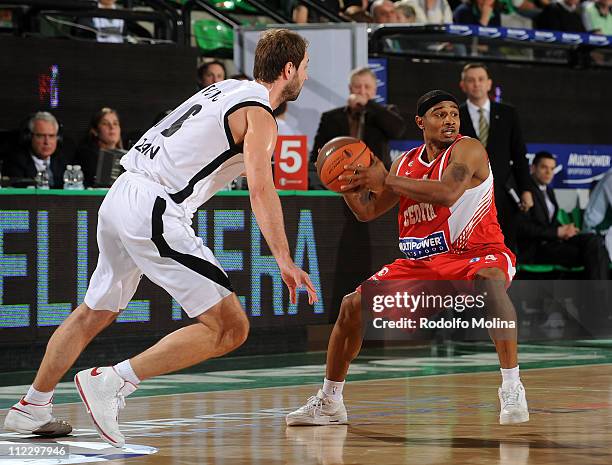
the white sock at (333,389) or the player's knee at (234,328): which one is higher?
the player's knee at (234,328)

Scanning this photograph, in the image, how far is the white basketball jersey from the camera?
647 cm

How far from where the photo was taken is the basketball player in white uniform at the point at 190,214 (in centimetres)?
632

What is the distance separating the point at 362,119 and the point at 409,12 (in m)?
3.21

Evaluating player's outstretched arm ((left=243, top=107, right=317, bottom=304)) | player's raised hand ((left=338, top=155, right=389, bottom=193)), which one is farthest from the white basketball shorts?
player's raised hand ((left=338, top=155, right=389, bottom=193))

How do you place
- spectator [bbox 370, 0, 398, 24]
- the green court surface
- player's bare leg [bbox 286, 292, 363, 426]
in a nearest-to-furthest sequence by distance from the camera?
player's bare leg [bbox 286, 292, 363, 426] < the green court surface < spectator [bbox 370, 0, 398, 24]

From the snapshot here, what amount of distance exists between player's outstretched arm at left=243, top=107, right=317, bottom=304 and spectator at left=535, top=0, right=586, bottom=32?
36.4 feet

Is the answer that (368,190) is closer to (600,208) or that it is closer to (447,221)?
(447,221)

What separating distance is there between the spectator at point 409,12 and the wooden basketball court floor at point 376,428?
609 centimetres

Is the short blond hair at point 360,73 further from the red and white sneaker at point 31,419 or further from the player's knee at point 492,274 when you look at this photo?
the red and white sneaker at point 31,419

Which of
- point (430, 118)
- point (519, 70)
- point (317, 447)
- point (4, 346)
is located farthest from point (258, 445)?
point (519, 70)

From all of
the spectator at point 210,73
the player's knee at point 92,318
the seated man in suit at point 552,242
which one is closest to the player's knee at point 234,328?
the player's knee at point 92,318

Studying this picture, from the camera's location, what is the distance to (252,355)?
11.8 meters

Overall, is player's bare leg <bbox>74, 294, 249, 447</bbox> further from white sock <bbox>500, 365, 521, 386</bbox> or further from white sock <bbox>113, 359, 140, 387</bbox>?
white sock <bbox>500, 365, 521, 386</bbox>

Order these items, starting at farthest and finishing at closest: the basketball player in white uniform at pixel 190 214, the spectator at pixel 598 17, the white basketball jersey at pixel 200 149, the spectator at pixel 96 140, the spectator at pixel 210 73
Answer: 1. the spectator at pixel 598 17
2. the spectator at pixel 210 73
3. the spectator at pixel 96 140
4. the white basketball jersey at pixel 200 149
5. the basketball player in white uniform at pixel 190 214
